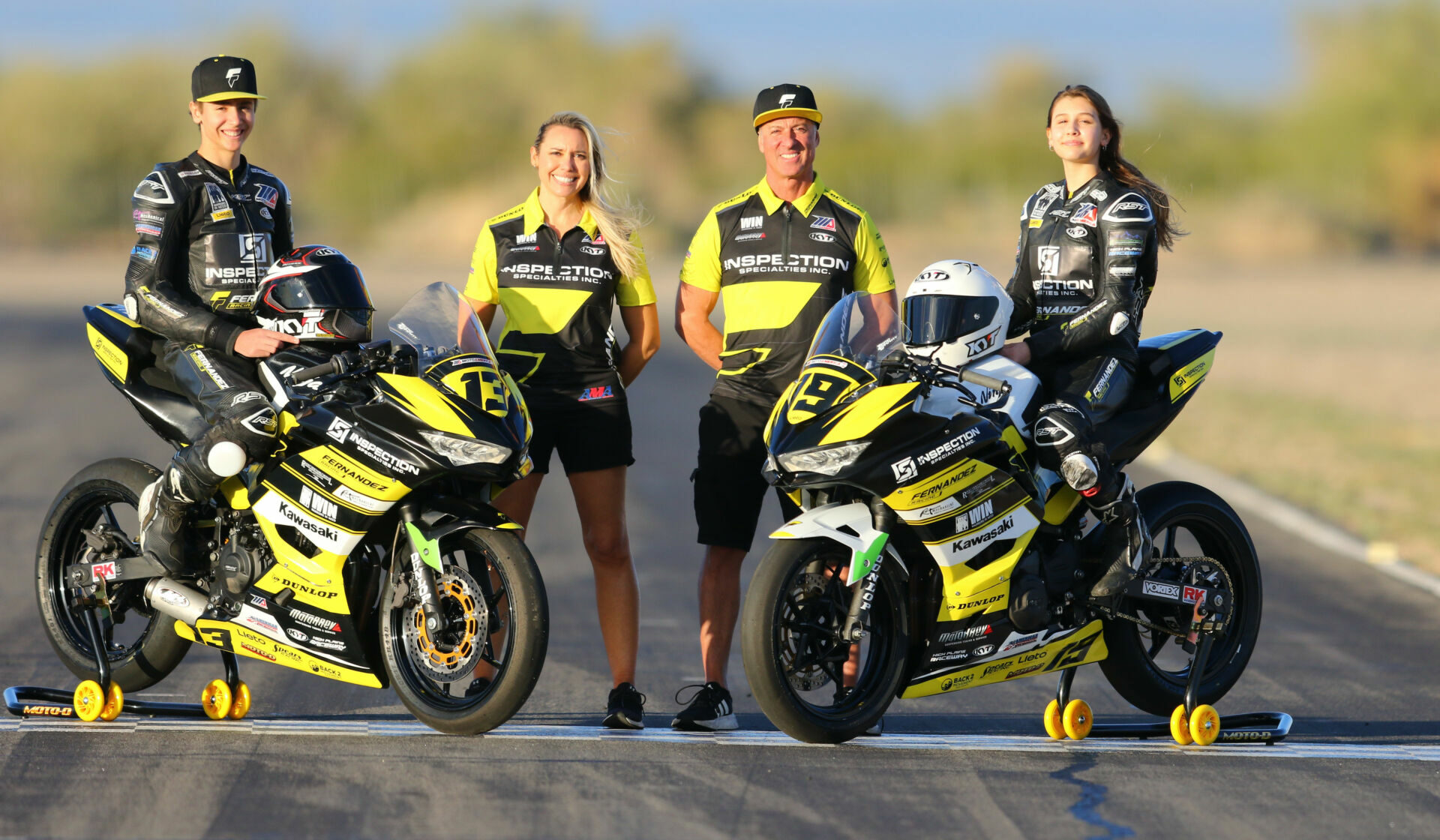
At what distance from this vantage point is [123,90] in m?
71.9

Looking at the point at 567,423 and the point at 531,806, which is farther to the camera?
the point at 567,423

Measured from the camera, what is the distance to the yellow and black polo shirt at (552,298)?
6.67 metres

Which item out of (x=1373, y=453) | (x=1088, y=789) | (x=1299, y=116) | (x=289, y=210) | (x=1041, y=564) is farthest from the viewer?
(x=1299, y=116)

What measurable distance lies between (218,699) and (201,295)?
1.60 metres

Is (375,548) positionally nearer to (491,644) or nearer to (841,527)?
(491,644)

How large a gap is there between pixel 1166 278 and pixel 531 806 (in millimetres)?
41628

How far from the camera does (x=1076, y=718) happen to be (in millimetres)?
6387

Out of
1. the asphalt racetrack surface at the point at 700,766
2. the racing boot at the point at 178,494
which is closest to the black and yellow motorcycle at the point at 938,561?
the asphalt racetrack surface at the point at 700,766

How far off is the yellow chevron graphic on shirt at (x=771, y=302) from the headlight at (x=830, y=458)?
1.02m

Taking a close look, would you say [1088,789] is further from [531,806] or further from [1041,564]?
[531,806]

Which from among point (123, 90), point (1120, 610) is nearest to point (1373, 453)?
point (1120, 610)

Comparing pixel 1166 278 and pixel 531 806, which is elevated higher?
pixel 1166 278

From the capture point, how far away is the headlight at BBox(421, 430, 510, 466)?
588 centimetres

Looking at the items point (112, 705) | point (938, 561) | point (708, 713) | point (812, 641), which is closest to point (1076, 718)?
point (938, 561)
